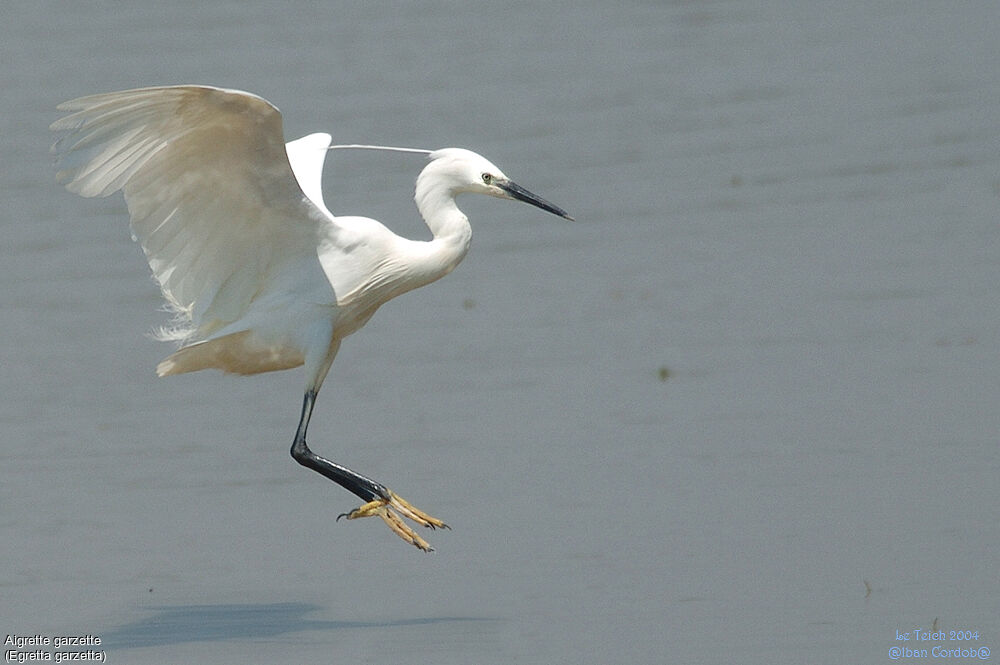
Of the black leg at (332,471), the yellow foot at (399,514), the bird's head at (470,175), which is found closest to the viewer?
the yellow foot at (399,514)

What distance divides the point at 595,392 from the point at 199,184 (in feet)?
8.73

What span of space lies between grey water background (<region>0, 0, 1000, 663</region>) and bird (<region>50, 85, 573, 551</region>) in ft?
2.18

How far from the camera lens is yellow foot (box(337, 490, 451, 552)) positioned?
24.4ft

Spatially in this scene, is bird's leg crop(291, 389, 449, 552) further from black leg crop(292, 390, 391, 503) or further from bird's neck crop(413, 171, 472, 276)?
bird's neck crop(413, 171, 472, 276)

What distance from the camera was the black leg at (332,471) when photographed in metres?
7.56

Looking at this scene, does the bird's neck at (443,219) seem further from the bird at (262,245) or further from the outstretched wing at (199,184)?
the outstretched wing at (199,184)

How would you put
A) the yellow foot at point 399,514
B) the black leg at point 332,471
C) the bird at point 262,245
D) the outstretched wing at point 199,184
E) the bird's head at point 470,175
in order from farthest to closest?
1. the bird's head at point 470,175
2. the black leg at point 332,471
3. the yellow foot at point 399,514
4. the bird at point 262,245
5. the outstretched wing at point 199,184

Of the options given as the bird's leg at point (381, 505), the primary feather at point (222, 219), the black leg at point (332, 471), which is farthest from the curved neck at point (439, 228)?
the bird's leg at point (381, 505)

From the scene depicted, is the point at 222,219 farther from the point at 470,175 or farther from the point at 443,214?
the point at 470,175

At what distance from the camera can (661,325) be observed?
990cm

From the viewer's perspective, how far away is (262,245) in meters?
7.73

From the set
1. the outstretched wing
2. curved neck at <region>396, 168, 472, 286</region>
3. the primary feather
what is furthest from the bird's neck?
the outstretched wing

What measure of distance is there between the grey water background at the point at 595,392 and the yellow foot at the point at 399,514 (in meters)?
0.22

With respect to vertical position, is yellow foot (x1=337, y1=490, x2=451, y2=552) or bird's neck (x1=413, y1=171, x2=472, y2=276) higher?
bird's neck (x1=413, y1=171, x2=472, y2=276)
